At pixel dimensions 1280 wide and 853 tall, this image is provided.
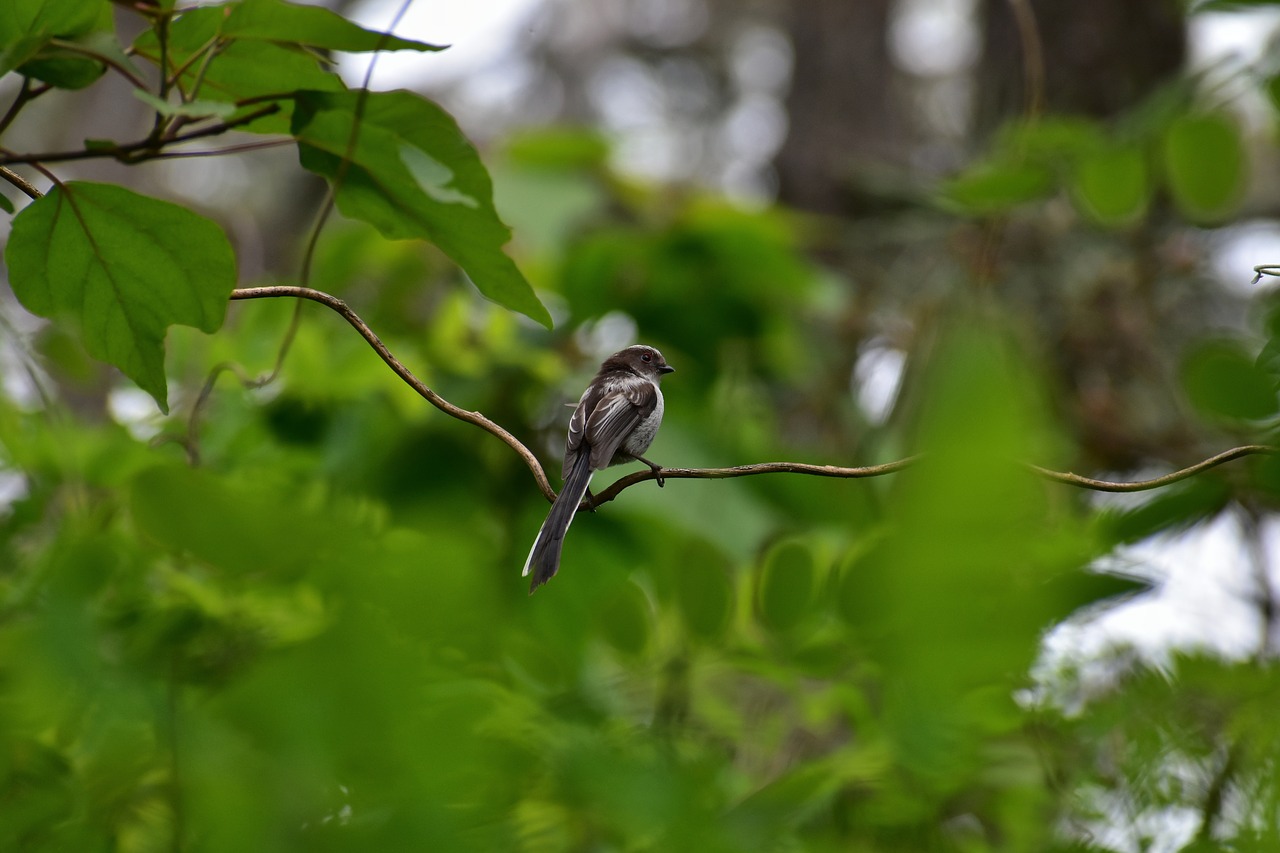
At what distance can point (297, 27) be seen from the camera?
1.25 meters

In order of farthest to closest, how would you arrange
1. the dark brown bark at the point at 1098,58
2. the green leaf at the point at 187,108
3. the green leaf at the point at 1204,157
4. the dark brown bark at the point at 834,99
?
1. the dark brown bark at the point at 834,99
2. the dark brown bark at the point at 1098,58
3. the green leaf at the point at 1204,157
4. the green leaf at the point at 187,108

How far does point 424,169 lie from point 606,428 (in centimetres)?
100

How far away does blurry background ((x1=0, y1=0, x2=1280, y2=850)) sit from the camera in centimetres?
59

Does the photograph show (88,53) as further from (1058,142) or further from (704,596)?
(1058,142)

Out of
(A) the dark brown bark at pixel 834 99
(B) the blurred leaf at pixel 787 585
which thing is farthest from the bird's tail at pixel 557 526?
(A) the dark brown bark at pixel 834 99

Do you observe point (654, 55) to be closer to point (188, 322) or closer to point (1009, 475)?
point (188, 322)

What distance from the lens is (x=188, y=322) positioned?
A: 1299 millimetres

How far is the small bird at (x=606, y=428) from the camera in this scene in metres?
1.94

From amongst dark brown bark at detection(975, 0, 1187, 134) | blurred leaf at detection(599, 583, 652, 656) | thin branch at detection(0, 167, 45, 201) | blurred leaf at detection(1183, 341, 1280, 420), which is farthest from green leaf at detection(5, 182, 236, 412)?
dark brown bark at detection(975, 0, 1187, 134)

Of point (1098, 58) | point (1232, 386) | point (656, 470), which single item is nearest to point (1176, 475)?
point (1232, 386)

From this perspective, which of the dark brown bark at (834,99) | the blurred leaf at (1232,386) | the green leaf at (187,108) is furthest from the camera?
the dark brown bark at (834,99)

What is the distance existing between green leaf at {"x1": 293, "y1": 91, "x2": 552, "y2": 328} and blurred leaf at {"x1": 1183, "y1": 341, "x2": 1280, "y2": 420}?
26.4 inches

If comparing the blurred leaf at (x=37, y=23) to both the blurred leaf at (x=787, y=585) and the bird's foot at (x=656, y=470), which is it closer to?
the bird's foot at (x=656, y=470)

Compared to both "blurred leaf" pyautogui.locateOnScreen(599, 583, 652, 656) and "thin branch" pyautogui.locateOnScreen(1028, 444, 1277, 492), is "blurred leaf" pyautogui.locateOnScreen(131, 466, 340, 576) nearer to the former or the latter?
"thin branch" pyautogui.locateOnScreen(1028, 444, 1277, 492)
